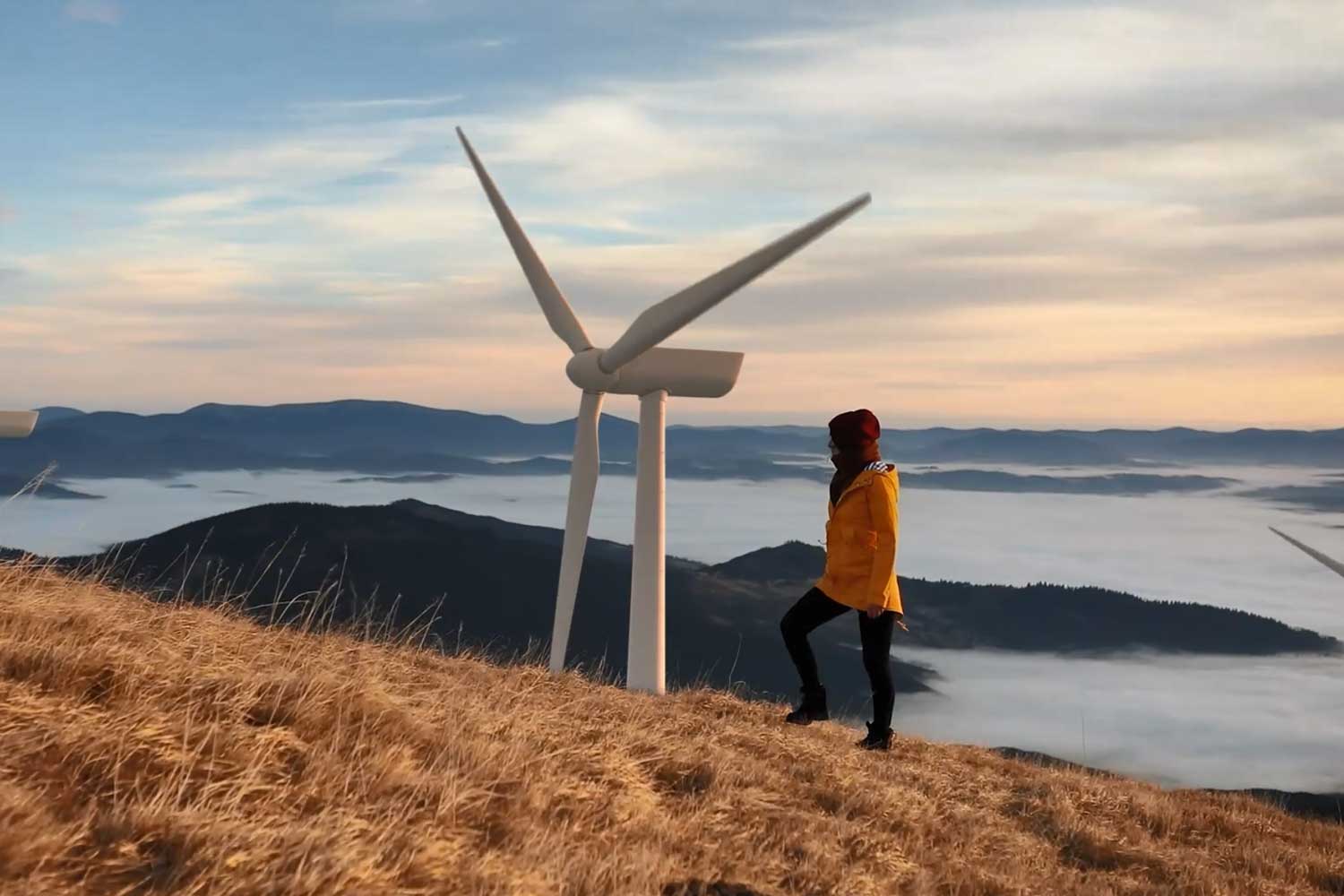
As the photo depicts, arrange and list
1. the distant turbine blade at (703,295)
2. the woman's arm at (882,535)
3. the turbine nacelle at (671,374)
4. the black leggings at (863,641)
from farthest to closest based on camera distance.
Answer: the turbine nacelle at (671,374) < the distant turbine blade at (703,295) < the black leggings at (863,641) < the woman's arm at (882,535)

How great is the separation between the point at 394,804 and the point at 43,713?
7.10 ft

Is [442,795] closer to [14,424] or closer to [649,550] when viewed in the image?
[14,424]

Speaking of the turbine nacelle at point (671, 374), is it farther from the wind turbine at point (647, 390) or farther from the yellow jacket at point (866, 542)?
the yellow jacket at point (866, 542)

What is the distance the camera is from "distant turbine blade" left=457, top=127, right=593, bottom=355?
845 inches

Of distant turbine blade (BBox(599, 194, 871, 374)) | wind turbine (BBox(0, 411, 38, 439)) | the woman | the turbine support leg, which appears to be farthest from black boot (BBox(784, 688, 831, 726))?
wind turbine (BBox(0, 411, 38, 439))

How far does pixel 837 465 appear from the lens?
41.7ft

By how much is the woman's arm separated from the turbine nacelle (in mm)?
8112

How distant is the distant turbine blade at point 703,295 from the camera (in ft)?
58.3

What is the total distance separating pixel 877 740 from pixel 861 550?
233cm

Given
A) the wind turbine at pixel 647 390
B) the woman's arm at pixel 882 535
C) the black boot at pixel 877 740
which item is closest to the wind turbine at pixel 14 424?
the wind turbine at pixel 647 390

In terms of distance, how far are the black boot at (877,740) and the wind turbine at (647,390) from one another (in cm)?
486

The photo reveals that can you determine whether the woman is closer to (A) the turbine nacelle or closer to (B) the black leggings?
(B) the black leggings

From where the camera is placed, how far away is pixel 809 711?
13.6 metres

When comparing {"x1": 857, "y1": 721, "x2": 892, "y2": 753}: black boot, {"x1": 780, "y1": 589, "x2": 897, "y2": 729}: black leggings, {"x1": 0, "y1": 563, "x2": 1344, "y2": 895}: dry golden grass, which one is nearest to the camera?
{"x1": 0, "y1": 563, "x2": 1344, "y2": 895}: dry golden grass
